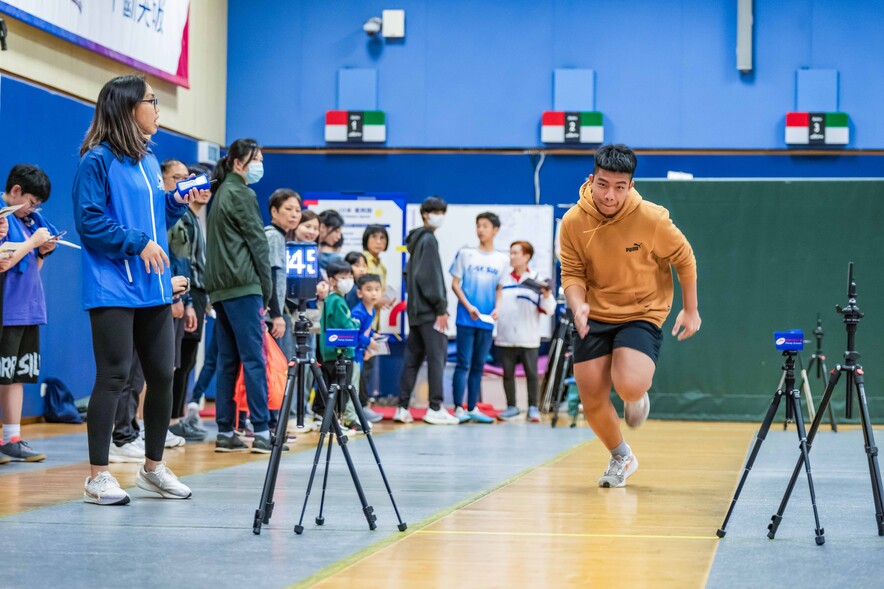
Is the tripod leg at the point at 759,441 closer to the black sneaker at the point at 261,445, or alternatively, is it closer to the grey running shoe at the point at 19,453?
the black sneaker at the point at 261,445

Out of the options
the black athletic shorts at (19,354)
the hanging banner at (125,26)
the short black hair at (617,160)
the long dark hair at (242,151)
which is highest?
the hanging banner at (125,26)

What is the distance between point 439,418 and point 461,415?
1.00 ft

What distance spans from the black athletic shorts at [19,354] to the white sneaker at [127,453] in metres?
0.57

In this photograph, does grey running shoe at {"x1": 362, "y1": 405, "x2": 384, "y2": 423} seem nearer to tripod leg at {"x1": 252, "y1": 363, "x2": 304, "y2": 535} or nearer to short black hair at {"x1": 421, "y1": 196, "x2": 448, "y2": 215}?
short black hair at {"x1": 421, "y1": 196, "x2": 448, "y2": 215}

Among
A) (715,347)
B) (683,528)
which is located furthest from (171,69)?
(683,528)

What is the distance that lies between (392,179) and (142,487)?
309 inches

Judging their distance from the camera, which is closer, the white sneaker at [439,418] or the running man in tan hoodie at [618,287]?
the running man in tan hoodie at [618,287]

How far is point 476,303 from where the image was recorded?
32.5 feet

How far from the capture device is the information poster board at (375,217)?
11.9 m

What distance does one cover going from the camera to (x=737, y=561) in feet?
11.5

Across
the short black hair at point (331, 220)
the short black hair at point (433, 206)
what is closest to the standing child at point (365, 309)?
the short black hair at point (331, 220)

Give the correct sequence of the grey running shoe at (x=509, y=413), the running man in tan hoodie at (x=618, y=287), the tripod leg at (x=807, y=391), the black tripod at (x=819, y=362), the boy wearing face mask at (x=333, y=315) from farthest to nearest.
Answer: the grey running shoe at (x=509, y=413) → the black tripod at (x=819, y=362) → the tripod leg at (x=807, y=391) → the boy wearing face mask at (x=333, y=315) → the running man in tan hoodie at (x=618, y=287)

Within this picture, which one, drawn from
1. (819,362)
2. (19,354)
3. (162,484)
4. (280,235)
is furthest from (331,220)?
(162,484)

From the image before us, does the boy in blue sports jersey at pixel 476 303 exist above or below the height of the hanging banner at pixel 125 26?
below
